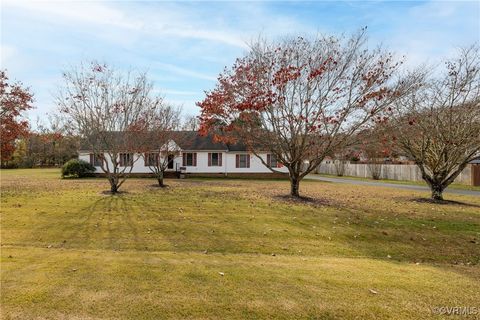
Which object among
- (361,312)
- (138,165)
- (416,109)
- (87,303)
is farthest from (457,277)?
(138,165)

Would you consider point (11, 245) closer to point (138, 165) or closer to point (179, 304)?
point (179, 304)

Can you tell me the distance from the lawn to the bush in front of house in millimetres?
19059

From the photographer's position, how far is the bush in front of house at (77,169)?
2961cm

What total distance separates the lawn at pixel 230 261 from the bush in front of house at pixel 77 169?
19.1 metres

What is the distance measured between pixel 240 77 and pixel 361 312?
1237 centimetres

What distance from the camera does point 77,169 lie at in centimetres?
3011

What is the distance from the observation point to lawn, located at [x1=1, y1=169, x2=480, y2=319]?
390 cm

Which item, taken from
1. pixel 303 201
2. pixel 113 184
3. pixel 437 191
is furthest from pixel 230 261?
pixel 437 191

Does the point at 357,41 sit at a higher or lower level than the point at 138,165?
higher

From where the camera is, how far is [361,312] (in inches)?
150

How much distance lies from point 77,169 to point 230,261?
1092 inches

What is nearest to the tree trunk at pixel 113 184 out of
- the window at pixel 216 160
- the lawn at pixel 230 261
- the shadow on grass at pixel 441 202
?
the lawn at pixel 230 261

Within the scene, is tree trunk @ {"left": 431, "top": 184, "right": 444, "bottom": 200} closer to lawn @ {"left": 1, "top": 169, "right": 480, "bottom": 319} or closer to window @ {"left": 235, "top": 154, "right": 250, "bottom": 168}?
lawn @ {"left": 1, "top": 169, "right": 480, "bottom": 319}

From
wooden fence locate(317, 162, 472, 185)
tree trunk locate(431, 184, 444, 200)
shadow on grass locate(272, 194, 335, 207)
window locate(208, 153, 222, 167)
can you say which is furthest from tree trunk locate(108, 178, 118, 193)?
wooden fence locate(317, 162, 472, 185)
